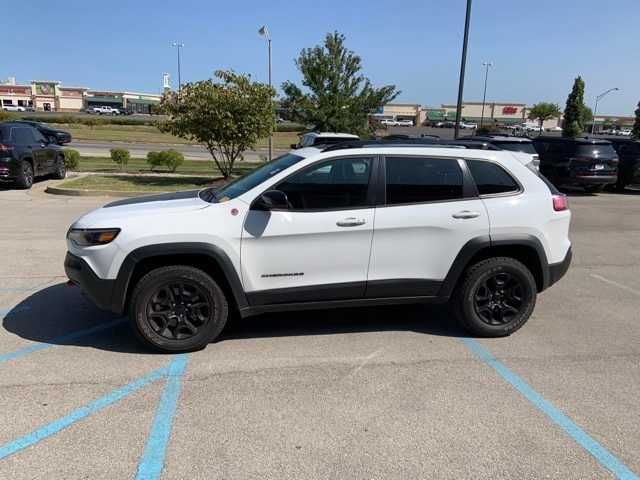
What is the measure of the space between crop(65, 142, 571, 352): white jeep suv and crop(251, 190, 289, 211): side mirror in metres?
0.01

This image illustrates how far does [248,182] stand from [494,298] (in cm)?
248

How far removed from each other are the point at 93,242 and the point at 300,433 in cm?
226

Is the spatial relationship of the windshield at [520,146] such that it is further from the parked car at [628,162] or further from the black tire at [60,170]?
the black tire at [60,170]

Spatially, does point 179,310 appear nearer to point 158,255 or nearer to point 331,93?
point 158,255

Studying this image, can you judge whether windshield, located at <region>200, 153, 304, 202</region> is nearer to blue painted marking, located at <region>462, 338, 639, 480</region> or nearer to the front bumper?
the front bumper

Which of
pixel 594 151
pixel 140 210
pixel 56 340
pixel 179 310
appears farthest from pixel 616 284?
pixel 594 151

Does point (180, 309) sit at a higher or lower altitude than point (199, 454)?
higher

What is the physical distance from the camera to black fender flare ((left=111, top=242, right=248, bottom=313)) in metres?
4.00

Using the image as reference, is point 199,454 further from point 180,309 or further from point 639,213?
point 639,213

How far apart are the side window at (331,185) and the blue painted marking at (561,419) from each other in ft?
5.52

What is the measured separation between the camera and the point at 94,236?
407 cm

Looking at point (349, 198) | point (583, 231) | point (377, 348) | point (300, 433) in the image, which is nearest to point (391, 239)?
point (349, 198)

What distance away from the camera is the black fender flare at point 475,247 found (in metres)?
4.48

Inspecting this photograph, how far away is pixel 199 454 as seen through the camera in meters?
2.93
